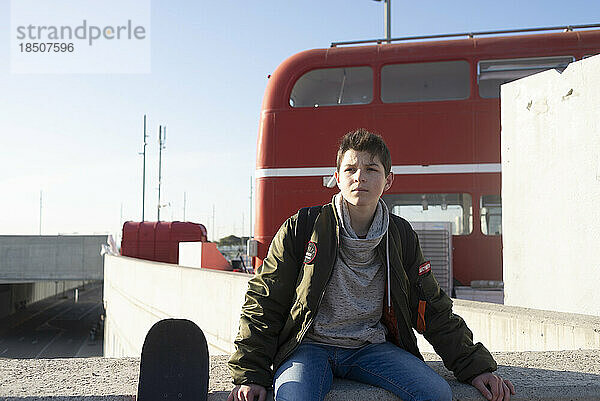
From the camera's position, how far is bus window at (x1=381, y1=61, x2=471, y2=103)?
8289mm

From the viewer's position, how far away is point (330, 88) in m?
8.87

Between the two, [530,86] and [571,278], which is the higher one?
[530,86]

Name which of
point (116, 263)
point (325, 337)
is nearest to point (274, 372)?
point (325, 337)

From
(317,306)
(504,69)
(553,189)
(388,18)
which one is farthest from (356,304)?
(388,18)

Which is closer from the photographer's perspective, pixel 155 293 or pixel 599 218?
pixel 599 218

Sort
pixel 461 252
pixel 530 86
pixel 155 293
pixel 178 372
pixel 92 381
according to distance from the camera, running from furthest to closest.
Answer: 1. pixel 155 293
2. pixel 461 252
3. pixel 530 86
4. pixel 92 381
5. pixel 178 372

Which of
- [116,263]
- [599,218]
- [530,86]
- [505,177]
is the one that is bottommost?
[116,263]

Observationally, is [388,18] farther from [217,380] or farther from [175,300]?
[217,380]

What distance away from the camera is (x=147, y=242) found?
2016 centimetres

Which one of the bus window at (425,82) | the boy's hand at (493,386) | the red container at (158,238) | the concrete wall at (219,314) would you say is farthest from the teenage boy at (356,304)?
the red container at (158,238)

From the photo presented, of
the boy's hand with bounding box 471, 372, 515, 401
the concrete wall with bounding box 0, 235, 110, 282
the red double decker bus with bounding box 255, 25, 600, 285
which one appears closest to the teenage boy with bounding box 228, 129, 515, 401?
the boy's hand with bounding box 471, 372, 515, 401

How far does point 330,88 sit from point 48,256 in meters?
30.3

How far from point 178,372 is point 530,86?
4.17 m

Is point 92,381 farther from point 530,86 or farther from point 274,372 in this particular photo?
point 530,86
